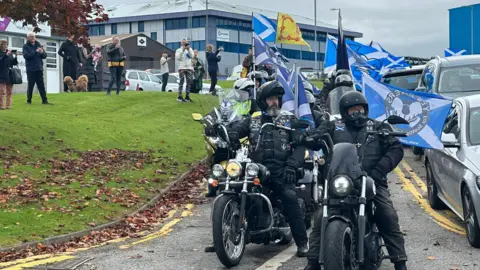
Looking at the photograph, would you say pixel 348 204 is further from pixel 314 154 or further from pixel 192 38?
pixel 192 38

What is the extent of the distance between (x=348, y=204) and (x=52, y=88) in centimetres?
3147

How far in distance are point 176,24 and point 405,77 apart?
250 feet

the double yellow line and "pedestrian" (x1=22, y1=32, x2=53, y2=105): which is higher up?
"pedestrian" (x1=22, y1=32, x2=53, y2=105)

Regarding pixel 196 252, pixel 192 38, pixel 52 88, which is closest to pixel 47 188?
pixel 196 252

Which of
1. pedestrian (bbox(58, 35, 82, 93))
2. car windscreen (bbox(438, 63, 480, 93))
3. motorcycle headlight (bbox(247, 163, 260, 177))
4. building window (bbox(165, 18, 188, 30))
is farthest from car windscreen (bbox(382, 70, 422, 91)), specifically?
building window (bbox(165, 18, 188, 30))

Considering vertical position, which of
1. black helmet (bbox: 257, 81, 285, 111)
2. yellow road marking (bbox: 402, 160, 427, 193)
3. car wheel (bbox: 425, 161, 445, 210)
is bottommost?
yellow road marking (bbox: 402, 160, 427, 193)

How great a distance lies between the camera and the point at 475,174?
9.13m

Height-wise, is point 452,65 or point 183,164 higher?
point 452,65

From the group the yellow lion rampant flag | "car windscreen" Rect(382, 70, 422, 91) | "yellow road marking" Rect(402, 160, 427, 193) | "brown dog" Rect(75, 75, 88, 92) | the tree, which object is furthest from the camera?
"brown dog" Rect(75, 75, 88, 92)

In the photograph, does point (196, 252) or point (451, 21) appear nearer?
point (196, 252)

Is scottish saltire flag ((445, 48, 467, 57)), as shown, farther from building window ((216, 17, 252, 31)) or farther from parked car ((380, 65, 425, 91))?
building window ((216, 17, 252, 31))

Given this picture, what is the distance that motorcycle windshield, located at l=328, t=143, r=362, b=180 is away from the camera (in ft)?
22.8

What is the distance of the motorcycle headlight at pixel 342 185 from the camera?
6805mm

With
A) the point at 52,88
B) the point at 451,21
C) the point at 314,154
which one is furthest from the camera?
the point at 52,88
